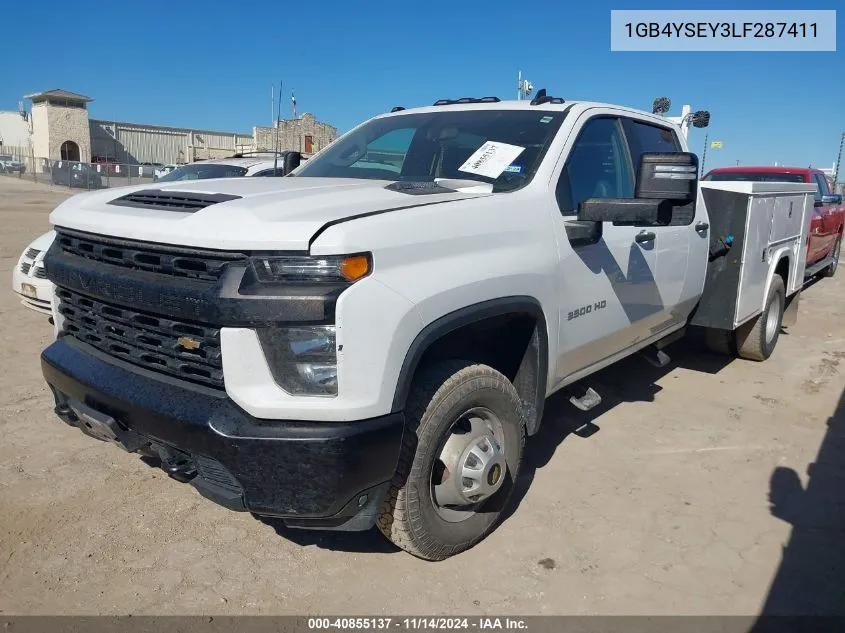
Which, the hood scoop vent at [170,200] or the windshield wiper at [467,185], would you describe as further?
the windshield wiper at [467,185]

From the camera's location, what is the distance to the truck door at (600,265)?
3.22m

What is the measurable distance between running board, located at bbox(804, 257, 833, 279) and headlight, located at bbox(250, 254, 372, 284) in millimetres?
8268

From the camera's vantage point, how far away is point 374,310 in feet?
7.20

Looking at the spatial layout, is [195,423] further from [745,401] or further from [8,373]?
[745,401]

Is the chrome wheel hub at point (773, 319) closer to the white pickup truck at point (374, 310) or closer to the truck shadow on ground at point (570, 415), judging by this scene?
the truck shadow on ground at point (570, 415)

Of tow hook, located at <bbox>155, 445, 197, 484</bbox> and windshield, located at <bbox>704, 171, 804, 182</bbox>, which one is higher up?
windshield, located at <bbox>704, 171, 804, 182</bbox>

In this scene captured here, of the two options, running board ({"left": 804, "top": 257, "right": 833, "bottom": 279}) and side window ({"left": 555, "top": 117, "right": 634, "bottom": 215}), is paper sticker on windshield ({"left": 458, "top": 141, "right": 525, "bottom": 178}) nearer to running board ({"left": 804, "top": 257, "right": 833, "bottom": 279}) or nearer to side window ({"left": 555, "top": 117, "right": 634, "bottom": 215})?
side window ({"left": 555, "top": 117, "right": 634, "bottom": 215})

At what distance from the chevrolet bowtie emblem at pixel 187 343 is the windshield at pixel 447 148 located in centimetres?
156

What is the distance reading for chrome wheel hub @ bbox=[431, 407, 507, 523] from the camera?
2732 millimetres

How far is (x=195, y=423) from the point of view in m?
2.23

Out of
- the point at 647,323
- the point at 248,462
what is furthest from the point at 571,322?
the point at 248,462

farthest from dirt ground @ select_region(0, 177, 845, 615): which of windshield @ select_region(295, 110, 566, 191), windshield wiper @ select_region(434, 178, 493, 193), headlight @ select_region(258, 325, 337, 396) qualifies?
windshield @ select_region(295, 110, 566, 191)

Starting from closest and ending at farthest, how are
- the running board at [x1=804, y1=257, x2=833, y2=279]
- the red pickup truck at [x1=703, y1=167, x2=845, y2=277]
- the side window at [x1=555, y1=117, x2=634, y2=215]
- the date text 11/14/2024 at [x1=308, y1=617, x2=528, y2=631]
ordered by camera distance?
1. the date text 11/14/2024 at [x1=308, y1=617, x2=528, y2=631]
2. the side window at [x1=555, y1=117, x2=634, y2=215]
3. the running board at [x1=804, y1=257, x2=833, y2=279]
4. the red pickup truck at [x1=703, y1=167, x2=845, y2=277]

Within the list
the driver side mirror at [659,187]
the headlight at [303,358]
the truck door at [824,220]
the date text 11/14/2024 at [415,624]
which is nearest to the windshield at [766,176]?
the truck door at [824,220]
